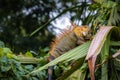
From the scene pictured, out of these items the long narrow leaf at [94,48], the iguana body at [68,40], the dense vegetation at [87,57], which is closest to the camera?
the long narrow leaf at [94,48]

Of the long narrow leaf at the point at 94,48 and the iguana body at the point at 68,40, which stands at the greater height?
the iguana body at the point at 68,40

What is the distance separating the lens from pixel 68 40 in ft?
6.65

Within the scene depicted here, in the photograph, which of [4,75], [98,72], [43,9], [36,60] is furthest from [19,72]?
[43,9]

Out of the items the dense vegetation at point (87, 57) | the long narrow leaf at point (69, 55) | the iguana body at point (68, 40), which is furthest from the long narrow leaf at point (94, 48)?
the iguana body at point (68, 40)

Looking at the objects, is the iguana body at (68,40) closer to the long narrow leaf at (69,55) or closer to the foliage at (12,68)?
the foliage at (12,68)

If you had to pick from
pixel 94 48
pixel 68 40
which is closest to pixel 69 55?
pixel 94 48

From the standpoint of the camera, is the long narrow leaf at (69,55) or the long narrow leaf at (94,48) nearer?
the long narrow leaf at (94,48)

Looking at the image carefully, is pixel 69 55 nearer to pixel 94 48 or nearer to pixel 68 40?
pixel 94 48

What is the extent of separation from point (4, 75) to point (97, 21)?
0.57 meters

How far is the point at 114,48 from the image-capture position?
1.81m

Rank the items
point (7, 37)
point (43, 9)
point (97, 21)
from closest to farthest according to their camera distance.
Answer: point (97, 21) → point (7, 37) → point (43, 9)

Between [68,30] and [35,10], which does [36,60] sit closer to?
[68,30]

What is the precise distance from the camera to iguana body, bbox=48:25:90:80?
→ 6.54 feet

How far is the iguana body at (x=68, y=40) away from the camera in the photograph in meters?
1.99
